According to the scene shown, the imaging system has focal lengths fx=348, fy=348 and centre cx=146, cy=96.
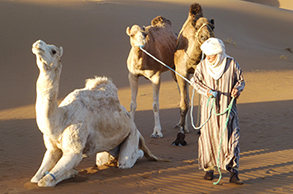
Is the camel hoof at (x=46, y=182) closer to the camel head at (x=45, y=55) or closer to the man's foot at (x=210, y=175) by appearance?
the camel head at (x=45, y=55)

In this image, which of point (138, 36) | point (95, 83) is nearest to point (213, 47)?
point (95, 83)

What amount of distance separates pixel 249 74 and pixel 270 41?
14697 mm

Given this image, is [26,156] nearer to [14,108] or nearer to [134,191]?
[134,191]

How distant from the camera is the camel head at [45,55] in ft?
12.8

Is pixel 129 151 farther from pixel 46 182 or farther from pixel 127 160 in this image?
pixel 46 182

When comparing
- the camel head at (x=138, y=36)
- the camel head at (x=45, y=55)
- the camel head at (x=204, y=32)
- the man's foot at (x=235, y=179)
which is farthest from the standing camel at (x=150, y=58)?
the camel head at (x=45, y=55)

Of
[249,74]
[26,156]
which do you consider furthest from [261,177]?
[249,74]

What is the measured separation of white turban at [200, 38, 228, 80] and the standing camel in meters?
3.00

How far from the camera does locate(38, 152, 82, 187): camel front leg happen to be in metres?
4.43

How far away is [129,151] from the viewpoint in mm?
5500

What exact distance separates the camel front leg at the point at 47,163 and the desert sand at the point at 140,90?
16cm

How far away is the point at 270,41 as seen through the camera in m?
30.6

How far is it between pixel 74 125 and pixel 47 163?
65 centimetres

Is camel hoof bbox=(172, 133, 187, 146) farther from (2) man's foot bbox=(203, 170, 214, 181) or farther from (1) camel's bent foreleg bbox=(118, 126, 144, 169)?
(2) man's foot bbox=(203, 170, 214, 181)
